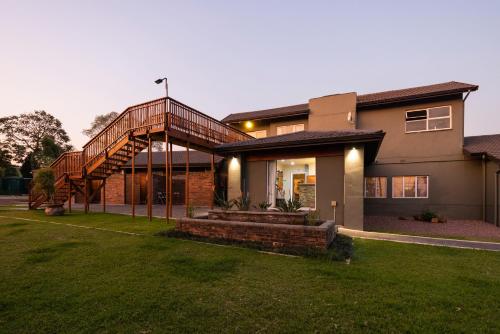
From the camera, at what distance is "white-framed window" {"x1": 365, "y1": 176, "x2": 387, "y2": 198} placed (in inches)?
560

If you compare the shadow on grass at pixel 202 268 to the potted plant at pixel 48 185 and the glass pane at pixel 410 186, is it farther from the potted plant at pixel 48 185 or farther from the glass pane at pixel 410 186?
the glass pane at pixel 410 186

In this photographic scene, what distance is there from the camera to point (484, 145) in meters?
12.6

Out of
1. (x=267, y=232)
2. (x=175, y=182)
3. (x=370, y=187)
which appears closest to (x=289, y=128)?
(x=370, y=187)

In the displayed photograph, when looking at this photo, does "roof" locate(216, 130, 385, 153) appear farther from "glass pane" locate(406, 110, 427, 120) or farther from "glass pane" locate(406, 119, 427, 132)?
"glass pane" locate(406, 110, 427, 120)

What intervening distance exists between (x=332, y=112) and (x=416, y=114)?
4.71 m

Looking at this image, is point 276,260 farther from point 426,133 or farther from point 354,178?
point 426,133

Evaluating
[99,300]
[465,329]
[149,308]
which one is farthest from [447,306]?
[99,300]

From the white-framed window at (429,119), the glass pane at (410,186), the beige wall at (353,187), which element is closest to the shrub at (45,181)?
the beige wall at (353,187)

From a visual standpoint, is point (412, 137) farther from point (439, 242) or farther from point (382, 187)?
point (439, 242)

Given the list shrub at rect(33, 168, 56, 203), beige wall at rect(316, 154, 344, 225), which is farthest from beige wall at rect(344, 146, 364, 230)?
shrub at rect(33, 168, 56, 203)

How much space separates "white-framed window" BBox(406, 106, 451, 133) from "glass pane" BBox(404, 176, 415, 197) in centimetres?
283

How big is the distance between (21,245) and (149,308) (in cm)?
550

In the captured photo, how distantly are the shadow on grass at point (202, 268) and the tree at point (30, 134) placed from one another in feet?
149

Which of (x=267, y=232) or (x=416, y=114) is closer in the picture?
(x=267, y=232)
